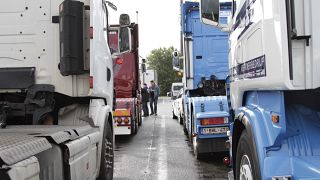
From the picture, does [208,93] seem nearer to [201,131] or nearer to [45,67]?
[201,131]

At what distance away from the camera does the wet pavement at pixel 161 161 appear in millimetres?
8023

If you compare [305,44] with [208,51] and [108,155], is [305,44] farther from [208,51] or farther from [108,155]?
[208,51]

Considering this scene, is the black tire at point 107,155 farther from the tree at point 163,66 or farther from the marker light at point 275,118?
the tree at point 163,66

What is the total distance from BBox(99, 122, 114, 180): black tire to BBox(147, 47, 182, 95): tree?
69.1 meters

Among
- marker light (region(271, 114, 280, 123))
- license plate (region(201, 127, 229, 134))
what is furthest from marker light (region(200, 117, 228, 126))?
marker light (region(271, 114, 280, 123))

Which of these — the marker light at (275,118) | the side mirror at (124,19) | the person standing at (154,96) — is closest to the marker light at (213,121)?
the side mirror at (124,19)

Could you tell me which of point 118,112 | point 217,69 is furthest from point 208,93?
point 118,112

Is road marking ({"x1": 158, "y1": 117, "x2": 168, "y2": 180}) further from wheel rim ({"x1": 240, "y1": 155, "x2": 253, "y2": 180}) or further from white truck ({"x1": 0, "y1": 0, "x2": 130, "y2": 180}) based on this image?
wheel rim ({"x1": 240, "y1": 155, "x2": 253, "y2": 180})

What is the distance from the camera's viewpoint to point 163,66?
84875mm

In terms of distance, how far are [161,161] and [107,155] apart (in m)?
2.80

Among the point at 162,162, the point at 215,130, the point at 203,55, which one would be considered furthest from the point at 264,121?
the point at 203,55

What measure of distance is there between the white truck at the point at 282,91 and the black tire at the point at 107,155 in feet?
8.17

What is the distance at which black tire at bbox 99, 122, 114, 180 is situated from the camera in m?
6.26

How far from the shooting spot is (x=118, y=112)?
41.8ft
